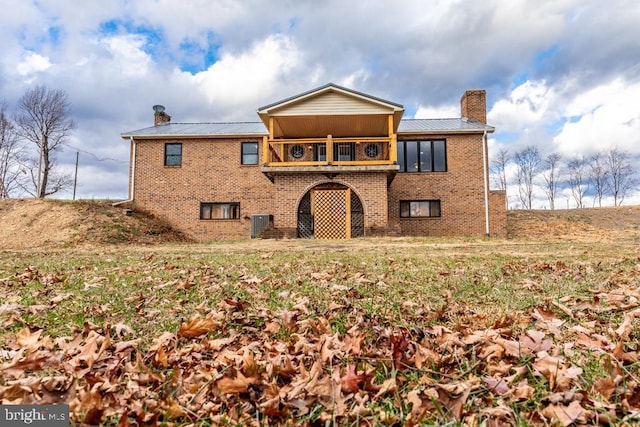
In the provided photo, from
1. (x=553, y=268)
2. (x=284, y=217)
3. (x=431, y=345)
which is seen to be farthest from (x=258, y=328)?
(x=284, y=217)

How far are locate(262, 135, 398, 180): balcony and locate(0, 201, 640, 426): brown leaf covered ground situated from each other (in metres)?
11.0

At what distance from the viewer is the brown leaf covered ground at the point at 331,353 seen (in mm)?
1643

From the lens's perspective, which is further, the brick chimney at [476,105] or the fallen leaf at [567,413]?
the brick chimney at [476,105]

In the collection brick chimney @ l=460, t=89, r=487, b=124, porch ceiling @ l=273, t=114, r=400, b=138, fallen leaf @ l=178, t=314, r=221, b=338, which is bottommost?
fallen leaf @ l=178, t=314, r=221, b=338

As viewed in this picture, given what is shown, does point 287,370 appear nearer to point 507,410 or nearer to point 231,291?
point 507,410

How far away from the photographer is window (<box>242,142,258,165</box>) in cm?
1930

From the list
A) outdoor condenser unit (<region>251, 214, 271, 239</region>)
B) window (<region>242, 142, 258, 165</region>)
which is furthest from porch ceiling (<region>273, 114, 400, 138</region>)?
outdoor condenser unit (<region>251, 214, 271, 239</region>)

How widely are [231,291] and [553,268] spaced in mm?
4282

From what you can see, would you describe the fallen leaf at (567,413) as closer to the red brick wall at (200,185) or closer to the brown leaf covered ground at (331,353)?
the brown leaf covered ground at (331,353)

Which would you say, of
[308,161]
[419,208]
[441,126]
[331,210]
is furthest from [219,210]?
[441,126]

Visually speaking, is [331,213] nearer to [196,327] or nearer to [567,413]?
[196,327]

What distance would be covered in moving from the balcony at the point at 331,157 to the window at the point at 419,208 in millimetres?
2708

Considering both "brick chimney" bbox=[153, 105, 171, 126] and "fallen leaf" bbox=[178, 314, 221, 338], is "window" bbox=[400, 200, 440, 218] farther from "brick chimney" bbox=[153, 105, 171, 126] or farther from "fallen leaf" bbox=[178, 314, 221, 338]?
"fallen leaf" bbox=[178, 314, 221, 338]

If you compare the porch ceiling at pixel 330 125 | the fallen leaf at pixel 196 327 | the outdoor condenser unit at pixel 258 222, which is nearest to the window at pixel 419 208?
the porch ceiling at pixel 330 125
